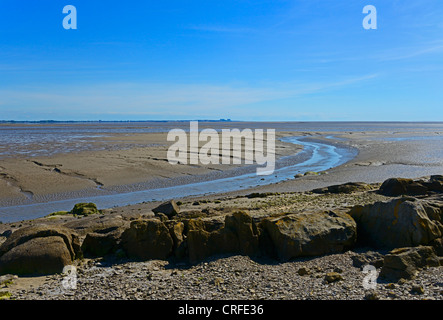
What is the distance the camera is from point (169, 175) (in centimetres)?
2758

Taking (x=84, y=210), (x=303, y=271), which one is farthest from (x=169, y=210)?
(x=303, y=271)

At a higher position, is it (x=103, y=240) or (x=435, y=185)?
(x=435, y=185)

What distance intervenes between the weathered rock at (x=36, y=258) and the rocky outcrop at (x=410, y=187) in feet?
45.5

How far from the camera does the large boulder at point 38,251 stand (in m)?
9.07

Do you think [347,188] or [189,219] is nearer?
[189,219]

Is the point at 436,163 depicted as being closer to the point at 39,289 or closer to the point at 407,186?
the point at 407,186

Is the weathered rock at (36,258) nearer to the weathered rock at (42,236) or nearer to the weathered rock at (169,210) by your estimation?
the weathered rock at (42,236)

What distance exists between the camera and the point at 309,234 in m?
9.80

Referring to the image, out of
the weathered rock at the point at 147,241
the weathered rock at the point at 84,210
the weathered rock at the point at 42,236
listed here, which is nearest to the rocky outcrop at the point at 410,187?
the weathered rock at the point at 147,241

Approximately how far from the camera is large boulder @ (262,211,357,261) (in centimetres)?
962

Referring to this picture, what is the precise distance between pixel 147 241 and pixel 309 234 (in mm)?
4348

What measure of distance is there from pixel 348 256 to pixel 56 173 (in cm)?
2305

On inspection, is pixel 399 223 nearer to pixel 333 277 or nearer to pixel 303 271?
pixel 333 277
